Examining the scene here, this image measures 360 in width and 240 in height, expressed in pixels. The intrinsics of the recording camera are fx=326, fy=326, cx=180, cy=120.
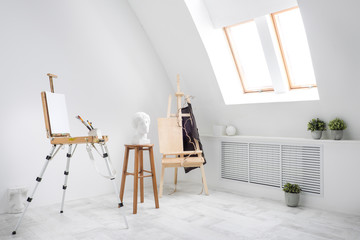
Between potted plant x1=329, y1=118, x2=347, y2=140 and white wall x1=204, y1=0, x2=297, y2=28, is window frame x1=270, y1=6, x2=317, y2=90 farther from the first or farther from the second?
potted plant x1=329, y1=118, x2=347, y2=140

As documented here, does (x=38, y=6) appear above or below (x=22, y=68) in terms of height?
above

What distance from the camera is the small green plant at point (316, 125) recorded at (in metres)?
3.69

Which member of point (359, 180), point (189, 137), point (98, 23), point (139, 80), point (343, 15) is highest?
point (98, 23)

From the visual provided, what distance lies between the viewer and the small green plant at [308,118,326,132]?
3693 mm

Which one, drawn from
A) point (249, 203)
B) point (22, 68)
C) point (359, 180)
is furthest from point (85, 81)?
point (359, 180)

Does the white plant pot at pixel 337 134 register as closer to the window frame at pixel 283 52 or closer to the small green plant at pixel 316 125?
the small green plant at pixel 316 125

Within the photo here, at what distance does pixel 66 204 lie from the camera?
3.89 m

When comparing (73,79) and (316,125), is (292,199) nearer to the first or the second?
(316,125)

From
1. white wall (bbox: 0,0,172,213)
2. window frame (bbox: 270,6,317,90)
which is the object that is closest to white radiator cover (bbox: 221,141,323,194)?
window frame (bbox: 270,6,317,90)

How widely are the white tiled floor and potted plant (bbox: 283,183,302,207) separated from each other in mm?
93

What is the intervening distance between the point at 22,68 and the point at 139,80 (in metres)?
1.63

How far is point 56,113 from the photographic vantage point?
10.6 feet

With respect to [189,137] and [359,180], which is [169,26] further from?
[359,180]

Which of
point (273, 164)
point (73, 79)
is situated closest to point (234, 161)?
point (273, 164)
